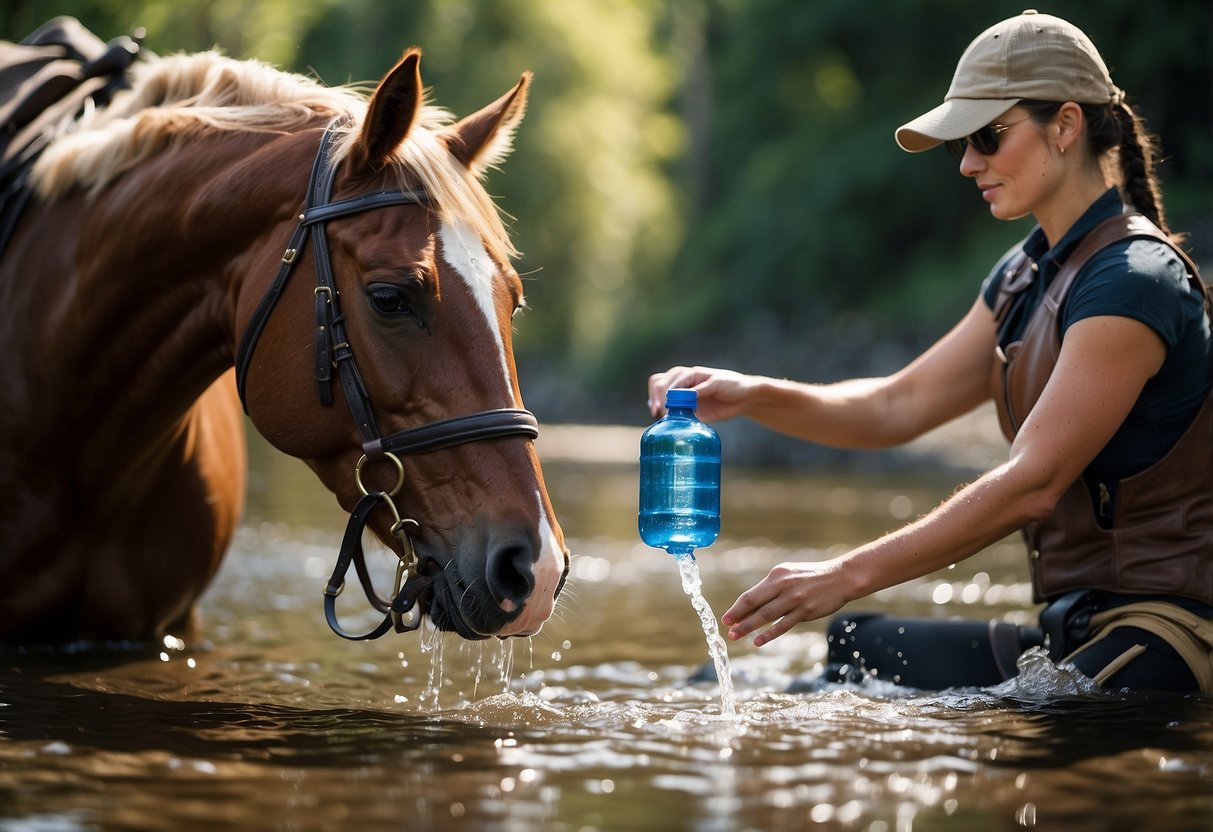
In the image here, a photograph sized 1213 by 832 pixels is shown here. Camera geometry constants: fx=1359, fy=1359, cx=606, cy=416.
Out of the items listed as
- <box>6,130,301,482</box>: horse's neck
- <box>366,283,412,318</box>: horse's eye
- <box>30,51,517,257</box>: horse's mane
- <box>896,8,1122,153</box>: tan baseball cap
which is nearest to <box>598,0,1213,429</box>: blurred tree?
<box>896,8,1122,153</box>: tan baseball cap

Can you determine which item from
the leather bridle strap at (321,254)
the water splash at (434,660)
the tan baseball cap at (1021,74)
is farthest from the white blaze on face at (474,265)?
the tan baseball cap at (1021,74)

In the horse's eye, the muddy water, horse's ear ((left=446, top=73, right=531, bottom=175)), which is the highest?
horse's ear ((left=446, top=73, right=531, bottom=175))

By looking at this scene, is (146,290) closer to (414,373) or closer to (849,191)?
(414,373)

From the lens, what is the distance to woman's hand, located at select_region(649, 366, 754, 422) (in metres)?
3.75

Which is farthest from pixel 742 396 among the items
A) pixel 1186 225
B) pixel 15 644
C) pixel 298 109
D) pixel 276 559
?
pixel 1186 225

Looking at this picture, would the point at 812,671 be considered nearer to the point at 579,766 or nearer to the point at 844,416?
the point at 844,416

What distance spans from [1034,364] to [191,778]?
2.23 m

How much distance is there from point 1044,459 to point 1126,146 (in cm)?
98

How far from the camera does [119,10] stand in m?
8.62

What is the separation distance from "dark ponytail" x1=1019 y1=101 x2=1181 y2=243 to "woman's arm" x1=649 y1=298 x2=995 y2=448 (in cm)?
56

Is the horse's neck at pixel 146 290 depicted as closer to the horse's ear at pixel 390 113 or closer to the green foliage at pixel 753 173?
the horse's ear at pixel 390 113

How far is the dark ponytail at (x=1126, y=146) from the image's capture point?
338 centimetres

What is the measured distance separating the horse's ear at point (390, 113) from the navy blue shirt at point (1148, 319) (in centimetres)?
164

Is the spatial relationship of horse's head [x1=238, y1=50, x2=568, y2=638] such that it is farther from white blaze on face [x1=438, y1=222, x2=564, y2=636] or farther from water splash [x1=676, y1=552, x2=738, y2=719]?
water splash [x1=676, y1=552, x2=738, y2=719]
